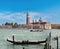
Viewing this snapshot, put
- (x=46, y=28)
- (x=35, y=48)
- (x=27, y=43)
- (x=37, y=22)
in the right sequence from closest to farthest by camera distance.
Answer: (x=35, y=48)
(x=27, y=43)
(x=46, y=28)
(x=37, y=22)

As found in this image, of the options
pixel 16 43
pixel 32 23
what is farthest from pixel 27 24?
pixel 16 43

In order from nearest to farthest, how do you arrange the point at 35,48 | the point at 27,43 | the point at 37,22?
the point at 35,48
the point at 27,43
the point at 37,22

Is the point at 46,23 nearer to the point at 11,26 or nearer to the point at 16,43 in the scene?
the point at 11,26

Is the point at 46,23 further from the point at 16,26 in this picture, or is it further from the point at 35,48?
the point at 35,48

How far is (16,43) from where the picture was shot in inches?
1118

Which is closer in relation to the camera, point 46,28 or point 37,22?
point 46,28

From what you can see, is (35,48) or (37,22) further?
(37,22)

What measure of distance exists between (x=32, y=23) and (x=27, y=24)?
6.11 meters

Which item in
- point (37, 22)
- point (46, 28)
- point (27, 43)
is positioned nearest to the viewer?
point (27, 43)

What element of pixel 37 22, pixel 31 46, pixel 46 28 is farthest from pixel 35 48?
pixel 37 22

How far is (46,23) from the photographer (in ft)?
382

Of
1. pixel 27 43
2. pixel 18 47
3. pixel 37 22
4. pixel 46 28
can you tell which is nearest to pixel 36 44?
pixel 27 43

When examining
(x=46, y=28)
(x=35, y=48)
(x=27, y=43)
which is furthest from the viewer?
(x=46, y=28)

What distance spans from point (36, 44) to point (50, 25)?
3328 inches
